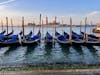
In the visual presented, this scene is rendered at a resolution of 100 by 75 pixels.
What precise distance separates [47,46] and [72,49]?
430cm

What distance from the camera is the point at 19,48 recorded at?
33594 mm

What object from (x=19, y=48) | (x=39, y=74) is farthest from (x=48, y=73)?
(x=19, y=48)

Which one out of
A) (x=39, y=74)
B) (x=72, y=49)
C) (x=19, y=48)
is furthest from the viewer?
(x=19, y=48)

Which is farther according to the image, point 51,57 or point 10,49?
point 10,49

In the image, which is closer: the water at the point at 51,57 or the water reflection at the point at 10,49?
the water at the point at 51,57

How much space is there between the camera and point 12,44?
3366cm

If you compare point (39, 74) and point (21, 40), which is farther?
point (21, 40)

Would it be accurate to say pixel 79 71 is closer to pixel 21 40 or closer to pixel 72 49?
pixel 72 49

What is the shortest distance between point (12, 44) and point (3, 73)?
24046 mm

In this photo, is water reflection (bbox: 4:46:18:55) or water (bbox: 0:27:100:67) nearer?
water (bbox: 0:27:100:67)

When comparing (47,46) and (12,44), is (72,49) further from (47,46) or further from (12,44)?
(12,44)

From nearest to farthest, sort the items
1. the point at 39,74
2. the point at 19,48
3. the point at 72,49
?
the point at 39,74 → the point at 72,49 → the point at 19,48

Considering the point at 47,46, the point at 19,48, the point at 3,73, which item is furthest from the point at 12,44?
the point at 3,73

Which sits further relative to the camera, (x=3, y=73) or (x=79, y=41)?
(x=79, y=41)
